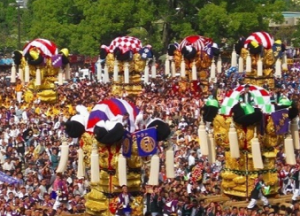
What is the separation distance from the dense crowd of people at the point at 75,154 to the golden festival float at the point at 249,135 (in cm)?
73

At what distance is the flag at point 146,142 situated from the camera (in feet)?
59.0

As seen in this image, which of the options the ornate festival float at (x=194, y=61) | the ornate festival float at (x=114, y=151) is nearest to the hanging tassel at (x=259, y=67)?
the ornate festival float at (x=194, y=61)

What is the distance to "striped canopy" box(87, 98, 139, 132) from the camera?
18078mm

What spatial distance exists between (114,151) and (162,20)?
120ft

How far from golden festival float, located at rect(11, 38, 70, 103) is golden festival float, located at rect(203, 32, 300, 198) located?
16029mm

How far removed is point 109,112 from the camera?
18125 mm

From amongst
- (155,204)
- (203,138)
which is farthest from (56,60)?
(155,204)

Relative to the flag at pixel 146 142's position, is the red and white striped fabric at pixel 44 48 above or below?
above

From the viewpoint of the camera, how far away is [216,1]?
5412cm

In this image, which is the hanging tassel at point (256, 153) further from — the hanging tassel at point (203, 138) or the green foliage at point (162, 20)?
the green foliage at point (162, 20)

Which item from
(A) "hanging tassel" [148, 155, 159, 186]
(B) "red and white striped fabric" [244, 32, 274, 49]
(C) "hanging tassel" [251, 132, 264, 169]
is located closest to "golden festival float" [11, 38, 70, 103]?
Answer: (B) "red and white striped fabric" [244, 32, 274, 49]

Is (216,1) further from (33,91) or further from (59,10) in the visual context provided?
(33,91)

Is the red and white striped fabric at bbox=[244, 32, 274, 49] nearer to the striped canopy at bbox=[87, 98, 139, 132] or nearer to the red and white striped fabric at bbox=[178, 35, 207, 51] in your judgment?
the red and white striped fabric at bbox=[178, 35, 207, 51]

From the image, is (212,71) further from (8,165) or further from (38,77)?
(8,165)
